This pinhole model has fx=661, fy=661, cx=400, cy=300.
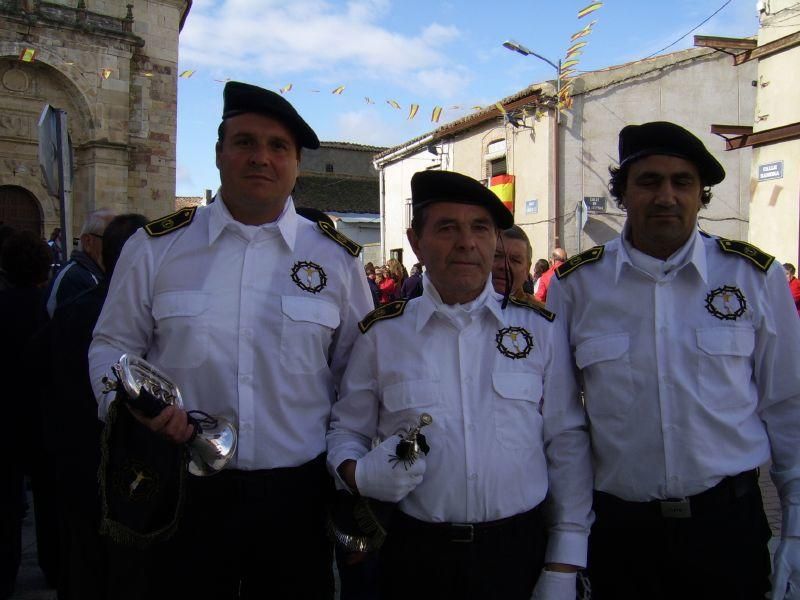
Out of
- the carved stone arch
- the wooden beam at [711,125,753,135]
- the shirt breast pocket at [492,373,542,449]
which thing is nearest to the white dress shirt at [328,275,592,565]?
the shirt breast pocket at [492,373,542,449]

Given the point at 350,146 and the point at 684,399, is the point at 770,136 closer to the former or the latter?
the point at 684,399

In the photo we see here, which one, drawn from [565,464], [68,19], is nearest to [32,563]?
[565,464]

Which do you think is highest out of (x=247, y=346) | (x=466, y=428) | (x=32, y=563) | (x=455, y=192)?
(x=455, y=192)

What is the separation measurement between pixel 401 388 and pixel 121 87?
18978 mm

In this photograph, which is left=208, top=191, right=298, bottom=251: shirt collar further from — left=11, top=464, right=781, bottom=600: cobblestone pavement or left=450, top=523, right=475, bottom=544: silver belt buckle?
left=11, top=464, right=781, bottom=600: cobblestone pavement

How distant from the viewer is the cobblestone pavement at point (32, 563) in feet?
13.1

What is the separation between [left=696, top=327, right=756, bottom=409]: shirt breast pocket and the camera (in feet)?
7.27

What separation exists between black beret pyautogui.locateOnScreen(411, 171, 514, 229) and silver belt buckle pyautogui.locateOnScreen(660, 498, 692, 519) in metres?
1.11

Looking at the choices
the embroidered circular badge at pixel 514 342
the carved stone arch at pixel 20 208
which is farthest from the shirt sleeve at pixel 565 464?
the carved stone arch at pixel 20 208

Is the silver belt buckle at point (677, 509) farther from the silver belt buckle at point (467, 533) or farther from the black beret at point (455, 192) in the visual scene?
the black beret at point (455, 192)

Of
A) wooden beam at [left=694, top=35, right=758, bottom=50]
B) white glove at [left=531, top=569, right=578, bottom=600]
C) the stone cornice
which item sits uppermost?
the stone cornice

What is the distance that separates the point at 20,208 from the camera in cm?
1789

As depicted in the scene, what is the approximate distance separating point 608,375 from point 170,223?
166 centimetres

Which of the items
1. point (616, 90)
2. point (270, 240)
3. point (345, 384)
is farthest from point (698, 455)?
point (616, 90)
